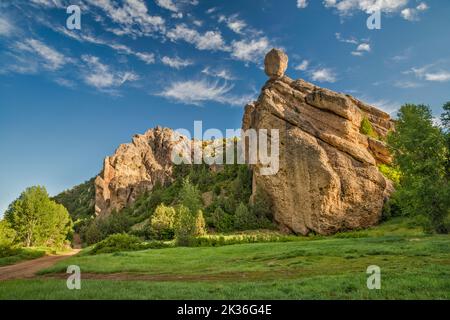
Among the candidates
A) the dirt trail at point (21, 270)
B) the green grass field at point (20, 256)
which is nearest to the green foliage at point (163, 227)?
the green grass field at point (20, 256)

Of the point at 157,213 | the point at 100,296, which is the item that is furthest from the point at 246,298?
the point at 157,213

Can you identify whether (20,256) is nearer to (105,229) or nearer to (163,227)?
(163,227)

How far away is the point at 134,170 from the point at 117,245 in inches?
3279

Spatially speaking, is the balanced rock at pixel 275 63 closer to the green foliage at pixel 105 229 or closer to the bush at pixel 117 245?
the bush at pixel 117 245

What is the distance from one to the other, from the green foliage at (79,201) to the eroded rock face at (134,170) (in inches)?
469

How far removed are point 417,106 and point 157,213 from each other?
40.4m

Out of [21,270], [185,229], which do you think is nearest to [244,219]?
[185,229]

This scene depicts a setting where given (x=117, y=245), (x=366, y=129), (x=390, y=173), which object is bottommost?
(x=117, y=245)

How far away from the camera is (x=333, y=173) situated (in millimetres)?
45000

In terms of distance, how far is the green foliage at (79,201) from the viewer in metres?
122

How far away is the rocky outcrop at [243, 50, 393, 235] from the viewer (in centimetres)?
4447

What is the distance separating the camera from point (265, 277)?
15070mm
